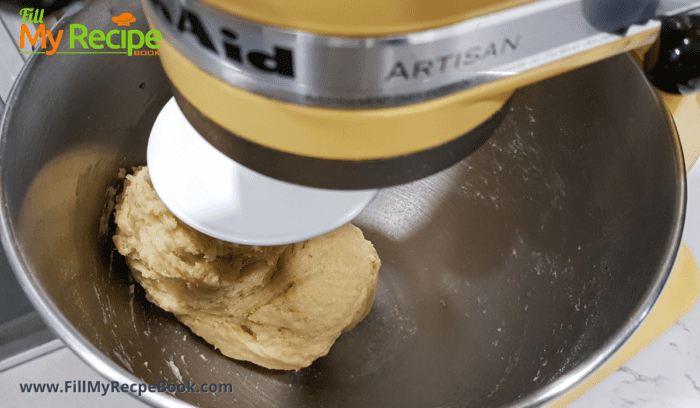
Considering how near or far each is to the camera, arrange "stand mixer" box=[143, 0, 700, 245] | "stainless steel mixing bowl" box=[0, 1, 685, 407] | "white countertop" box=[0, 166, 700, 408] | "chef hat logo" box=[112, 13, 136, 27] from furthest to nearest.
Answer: "white countertop" box=[0, 166, 700, 408], "chef hat logo" box=[112, 13, 136, 27], "stainless steel mixing bowl" box=[0, 1, 685, 407], "stand mixer" box=[143, 0, 700, 245]

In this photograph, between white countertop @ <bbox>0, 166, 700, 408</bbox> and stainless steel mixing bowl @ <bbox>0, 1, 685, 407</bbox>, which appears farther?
white countertop @ <bbox>0, 166, 700, 408</bbox>

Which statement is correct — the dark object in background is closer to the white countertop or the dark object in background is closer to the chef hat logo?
the white countertop

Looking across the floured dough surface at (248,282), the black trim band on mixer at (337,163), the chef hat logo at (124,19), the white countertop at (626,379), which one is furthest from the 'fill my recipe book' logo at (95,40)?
the white countertop at (626,379)

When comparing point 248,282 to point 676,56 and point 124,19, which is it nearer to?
point 124,19

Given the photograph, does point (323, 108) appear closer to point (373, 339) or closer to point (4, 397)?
point (373, 339)

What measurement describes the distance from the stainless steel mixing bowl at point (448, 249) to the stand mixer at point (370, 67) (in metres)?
0.23

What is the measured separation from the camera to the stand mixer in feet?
1.01

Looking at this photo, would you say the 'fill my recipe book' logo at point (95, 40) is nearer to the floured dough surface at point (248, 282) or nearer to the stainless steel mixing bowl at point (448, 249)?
the stainless steel mixing bowl at point (448, 249)

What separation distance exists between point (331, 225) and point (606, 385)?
55 centimetres

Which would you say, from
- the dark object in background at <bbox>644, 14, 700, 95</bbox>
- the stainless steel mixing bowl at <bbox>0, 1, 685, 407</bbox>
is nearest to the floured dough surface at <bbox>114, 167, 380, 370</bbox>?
the stainless steel mixing bowl at <bbox>0, 1, 685, 407</bbox>

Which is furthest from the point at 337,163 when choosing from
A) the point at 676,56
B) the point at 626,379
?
the point at 626,379

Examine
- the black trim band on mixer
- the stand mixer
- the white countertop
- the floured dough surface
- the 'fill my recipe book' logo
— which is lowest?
the white countertop

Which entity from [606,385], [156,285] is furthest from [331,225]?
[606,385]

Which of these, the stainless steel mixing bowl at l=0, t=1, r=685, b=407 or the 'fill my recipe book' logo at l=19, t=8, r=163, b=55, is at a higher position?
the 'fill my recipe book' logo at l=19, t=8, r=163, b=55
